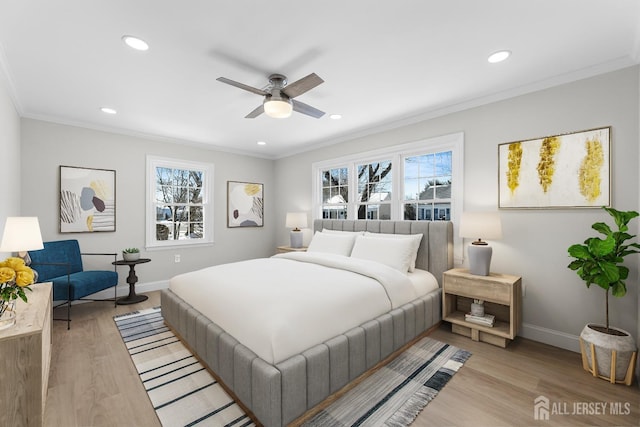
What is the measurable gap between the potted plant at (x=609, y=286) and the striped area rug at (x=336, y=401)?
3.05 ft

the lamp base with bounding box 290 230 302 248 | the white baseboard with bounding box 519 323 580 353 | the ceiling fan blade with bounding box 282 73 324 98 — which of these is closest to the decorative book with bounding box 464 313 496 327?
the white baseboard with bounding box 519 323 580 353

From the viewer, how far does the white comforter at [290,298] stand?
1803 mm

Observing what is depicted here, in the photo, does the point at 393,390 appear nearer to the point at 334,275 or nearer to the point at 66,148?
the point at 334,275

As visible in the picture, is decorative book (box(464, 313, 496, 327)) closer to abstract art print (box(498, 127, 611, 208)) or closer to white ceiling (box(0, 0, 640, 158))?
abstract art print (box(498, 127, 611, 208))

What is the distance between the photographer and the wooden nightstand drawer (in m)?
2.69

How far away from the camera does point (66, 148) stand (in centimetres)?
392

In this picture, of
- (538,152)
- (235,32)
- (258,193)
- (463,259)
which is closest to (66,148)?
(258,193)

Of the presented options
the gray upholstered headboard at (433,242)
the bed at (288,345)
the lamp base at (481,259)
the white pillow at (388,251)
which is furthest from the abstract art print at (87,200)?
the lamp base at (481,259)

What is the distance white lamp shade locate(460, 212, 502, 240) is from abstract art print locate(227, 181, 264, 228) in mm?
4094

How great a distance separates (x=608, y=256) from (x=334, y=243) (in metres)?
2.68

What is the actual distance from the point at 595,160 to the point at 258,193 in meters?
5.08

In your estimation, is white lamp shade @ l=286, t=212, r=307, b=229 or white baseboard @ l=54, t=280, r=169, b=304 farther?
white lamp shade @ l=286, t=212, r=307, b=229

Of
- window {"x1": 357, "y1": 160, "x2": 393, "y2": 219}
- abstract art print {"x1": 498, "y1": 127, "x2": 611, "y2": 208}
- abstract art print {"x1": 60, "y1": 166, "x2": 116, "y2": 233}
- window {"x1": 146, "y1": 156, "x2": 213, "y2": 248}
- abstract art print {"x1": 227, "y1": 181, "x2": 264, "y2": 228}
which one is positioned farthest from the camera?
abstract art print {"x1": 227, "y1": 181, "x2": 264, "y2": 228}

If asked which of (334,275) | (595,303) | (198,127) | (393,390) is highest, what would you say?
(198,127)
